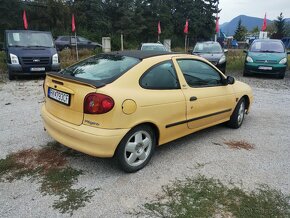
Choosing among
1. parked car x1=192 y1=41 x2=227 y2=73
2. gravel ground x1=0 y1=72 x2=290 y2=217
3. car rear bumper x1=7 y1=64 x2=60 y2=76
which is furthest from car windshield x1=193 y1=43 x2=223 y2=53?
gravel ground x1=0 y1=72 x2=290 y2=217

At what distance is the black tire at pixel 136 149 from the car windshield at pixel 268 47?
428 inches

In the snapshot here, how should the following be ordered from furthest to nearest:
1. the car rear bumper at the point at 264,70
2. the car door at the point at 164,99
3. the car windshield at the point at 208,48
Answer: the car windshield at the point at 208,48 → the car rear bumper at the point at 264,70 → the car door at the point at 164,99

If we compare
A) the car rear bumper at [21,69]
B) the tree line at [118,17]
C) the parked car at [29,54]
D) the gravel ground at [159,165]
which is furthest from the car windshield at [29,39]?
the tree line at [118,17]

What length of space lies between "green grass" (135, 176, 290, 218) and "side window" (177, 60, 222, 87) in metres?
1.67

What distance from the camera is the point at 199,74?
4.91 m

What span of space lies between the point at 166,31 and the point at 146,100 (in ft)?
140

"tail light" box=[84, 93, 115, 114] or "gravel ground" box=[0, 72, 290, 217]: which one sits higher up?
"tail light" box=[84, 93, 115, 114]

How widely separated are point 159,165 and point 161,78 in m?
1.19

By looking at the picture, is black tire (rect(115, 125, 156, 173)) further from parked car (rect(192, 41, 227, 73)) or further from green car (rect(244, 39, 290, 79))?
green car (rect(244, 39, 290, 79))

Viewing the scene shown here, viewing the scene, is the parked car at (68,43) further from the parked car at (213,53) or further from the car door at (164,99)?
the car door at (164,99)

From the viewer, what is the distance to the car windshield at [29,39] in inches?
455

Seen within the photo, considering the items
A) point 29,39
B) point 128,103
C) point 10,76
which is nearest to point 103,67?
point 128,103

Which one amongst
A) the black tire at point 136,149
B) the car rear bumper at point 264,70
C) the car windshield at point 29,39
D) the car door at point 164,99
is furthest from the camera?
the car rear bumper at point 264,70

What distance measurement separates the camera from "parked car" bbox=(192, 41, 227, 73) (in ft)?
42.6
